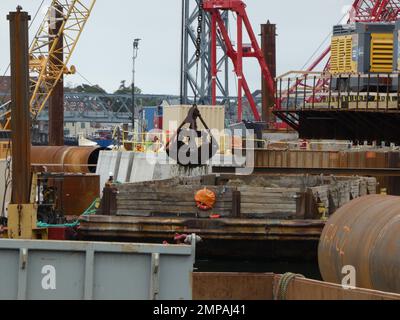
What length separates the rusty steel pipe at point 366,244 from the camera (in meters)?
16.2

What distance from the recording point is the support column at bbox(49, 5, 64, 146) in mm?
62156

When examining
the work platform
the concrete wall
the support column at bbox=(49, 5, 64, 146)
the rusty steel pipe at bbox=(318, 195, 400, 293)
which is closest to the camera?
the rusty steel pipe at bbox=(318, 195, 400, 293)

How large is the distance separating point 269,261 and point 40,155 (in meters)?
24.4

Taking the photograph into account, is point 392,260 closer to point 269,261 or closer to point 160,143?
point 269,261

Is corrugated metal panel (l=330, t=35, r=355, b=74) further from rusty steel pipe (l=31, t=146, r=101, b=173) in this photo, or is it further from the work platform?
rusty steel pipe (l=31, t=146, r=101, b=173)

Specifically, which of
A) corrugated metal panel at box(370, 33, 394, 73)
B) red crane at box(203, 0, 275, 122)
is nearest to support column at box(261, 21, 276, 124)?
red crane at box(203, 0, 275, 122)

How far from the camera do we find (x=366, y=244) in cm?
1712

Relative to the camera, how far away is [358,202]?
63.0 ft

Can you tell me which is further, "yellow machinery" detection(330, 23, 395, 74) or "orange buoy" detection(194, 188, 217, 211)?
"yellow machinery" detection(330, 23, 395, 74)

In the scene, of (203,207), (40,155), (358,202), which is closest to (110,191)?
(203,207)

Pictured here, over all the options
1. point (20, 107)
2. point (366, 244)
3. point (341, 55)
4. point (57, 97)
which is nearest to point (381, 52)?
point (341, 55)

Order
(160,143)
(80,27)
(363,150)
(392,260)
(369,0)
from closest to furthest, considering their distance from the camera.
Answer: (392,260) < (363,150) < (160,143) < (80,27) < (369,0)

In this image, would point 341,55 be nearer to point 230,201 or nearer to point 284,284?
point 230,201

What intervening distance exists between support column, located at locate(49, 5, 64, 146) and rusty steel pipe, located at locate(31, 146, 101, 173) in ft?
32.8
